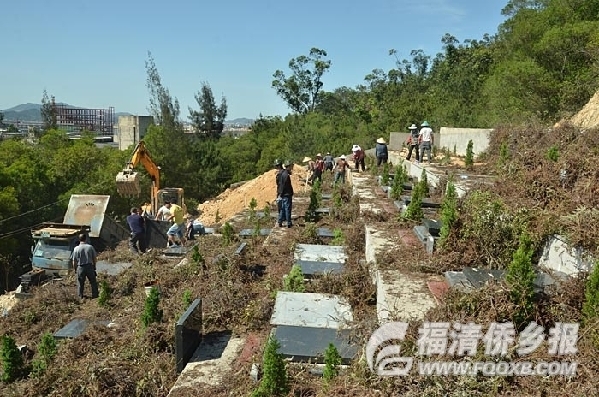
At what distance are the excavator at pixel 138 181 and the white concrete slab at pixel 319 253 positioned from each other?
7831 millimetres

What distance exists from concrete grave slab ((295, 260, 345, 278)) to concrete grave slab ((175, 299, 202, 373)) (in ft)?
5.64

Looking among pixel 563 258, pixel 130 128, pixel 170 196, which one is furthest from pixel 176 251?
pixel 130 128

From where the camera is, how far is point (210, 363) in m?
4.55

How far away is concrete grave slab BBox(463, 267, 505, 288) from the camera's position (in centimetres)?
447

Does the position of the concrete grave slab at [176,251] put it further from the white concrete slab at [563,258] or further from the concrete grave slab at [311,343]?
the white concrete slab at [563,258]

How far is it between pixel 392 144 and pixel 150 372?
19707 millimetres

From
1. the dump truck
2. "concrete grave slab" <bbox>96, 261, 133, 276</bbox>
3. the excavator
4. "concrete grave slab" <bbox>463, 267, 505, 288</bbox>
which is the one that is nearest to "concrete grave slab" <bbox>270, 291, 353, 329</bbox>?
"concrete grave slab" <bbox>463, 267, 505, 288</bbox>

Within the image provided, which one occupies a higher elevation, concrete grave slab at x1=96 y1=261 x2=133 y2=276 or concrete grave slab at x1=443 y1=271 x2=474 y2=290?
concrete grave slab at x1=443 y1=271 x2=474 y2=290

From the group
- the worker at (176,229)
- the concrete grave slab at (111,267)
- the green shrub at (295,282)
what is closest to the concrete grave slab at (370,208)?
the green shrub at (295,282)

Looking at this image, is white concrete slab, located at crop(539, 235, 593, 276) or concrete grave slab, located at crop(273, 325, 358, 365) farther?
white concrete slab, located at crop(539, 235, 593, 276)

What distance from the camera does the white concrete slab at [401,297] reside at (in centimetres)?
424

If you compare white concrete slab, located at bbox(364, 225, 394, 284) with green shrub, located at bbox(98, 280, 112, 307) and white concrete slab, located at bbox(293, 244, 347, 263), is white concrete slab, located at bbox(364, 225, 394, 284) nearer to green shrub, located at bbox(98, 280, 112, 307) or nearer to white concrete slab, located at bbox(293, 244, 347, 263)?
white concrete slab, located at bbox(293, 244, 347, 263)

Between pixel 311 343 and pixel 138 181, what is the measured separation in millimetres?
10813

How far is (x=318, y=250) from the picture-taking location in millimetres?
7410
